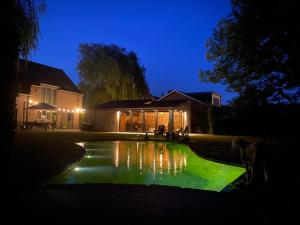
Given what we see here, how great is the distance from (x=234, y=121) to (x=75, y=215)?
25.6 m

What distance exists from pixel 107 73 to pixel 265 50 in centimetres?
2973

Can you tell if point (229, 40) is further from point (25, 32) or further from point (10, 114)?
point (10, 114)

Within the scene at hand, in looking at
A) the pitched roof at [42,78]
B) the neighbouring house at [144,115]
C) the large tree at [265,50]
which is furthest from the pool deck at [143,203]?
the pitched roof at [42,78]

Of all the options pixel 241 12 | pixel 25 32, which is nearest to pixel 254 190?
pixel 25 32

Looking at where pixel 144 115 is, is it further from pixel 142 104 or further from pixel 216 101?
pixel 216 101

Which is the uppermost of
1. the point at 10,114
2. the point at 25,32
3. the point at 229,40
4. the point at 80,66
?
the point at 80,66

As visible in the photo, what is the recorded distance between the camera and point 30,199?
430 cm

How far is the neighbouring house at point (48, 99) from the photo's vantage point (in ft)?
91.2

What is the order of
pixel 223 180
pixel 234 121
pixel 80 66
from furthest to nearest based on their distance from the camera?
pixel 80 66 → pixel 234 121 → pixel 223 180

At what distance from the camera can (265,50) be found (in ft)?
33.2

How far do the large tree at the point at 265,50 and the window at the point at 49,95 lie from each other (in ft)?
78.5

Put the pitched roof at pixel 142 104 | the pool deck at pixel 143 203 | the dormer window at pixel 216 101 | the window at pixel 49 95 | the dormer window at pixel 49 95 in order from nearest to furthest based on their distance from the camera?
the pool deck at pixel 143 203, the pitched roof at pixel 142 104, the dormer window at pixel 49 95, the window at pixel 49 95, the dormer window at pixel 216 101

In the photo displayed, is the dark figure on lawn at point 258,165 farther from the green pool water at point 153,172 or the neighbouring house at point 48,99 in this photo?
the neighbouring house at point 48,99

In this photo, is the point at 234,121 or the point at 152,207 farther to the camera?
the point at 234,121
